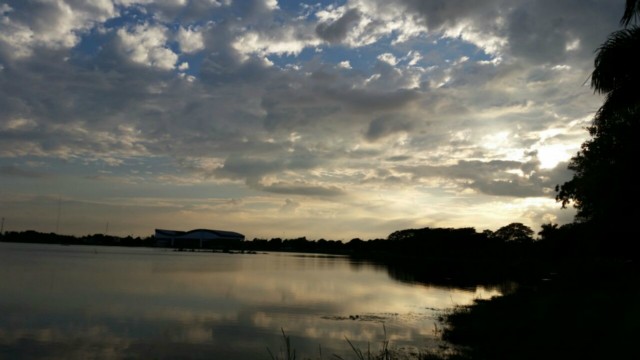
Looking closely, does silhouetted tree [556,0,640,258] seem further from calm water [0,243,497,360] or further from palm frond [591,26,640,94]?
calm water [0,243,497,360]

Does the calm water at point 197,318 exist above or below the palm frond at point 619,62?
below

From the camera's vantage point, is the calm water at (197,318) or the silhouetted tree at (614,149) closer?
the silhouetted tree at (614,149)

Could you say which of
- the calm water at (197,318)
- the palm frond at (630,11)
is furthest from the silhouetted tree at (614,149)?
the calm water at (197,318)

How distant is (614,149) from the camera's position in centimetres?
4206

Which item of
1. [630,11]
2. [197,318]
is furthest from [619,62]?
[197,318]

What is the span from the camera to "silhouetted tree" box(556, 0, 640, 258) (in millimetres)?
14047

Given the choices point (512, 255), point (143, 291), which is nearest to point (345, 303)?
point (143, 291)

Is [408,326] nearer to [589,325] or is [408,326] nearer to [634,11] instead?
[589,325]

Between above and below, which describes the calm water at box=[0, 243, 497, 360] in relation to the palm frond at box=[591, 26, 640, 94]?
below

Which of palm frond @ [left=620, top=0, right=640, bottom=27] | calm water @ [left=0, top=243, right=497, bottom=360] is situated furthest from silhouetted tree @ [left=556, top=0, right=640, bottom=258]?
calm water @ [left=0, top=243, right=497, bottom=360]

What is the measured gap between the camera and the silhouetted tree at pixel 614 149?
14.0 m

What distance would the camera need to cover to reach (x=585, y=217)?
5200 centimetres

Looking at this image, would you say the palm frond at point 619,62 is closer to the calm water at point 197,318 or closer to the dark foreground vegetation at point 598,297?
the dark foreground vegetation at point 598,297

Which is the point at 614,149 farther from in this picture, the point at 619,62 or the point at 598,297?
the point at 619,62
